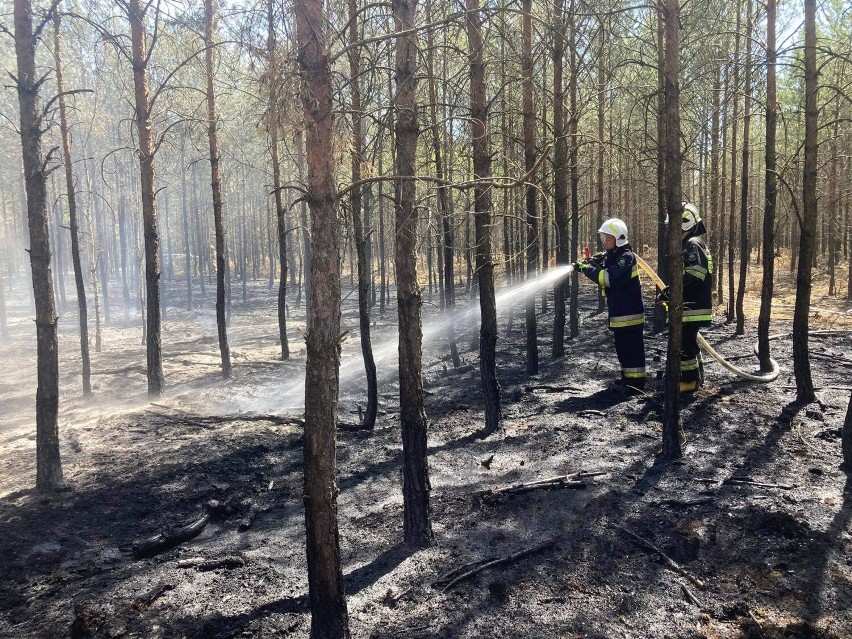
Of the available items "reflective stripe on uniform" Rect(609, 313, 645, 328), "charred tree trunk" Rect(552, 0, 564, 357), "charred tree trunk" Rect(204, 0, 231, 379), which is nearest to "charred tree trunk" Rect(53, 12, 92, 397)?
"charred tree trunk" Rect(204, 0, 231, 379)

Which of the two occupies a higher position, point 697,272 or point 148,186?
point 148,186

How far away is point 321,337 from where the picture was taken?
3797 mm

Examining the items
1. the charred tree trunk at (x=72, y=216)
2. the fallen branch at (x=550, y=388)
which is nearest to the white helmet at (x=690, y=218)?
the fallen branch at (x=550, y=388)

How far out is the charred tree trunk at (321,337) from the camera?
11.7 ft

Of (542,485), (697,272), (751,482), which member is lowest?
(542,485)

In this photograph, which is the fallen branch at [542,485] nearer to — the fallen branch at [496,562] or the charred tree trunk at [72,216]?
the fallen branch at [496,562]

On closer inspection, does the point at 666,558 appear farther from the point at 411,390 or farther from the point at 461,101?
the point at 461,101

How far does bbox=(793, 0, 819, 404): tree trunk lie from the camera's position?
7.35 m

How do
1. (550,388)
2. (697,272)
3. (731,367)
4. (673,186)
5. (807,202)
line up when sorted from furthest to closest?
1. (550,388)
2. (731,367)
3. (697,272)
4. (807,202)
5. (673,186)

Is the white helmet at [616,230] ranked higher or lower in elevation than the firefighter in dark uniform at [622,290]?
higher

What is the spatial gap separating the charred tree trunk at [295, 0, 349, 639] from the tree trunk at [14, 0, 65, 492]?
4750 millimetres

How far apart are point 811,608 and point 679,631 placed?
3.28 ft

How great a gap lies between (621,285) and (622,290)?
0.33ft

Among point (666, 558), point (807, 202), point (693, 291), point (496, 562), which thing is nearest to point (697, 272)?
point (693, 291)
